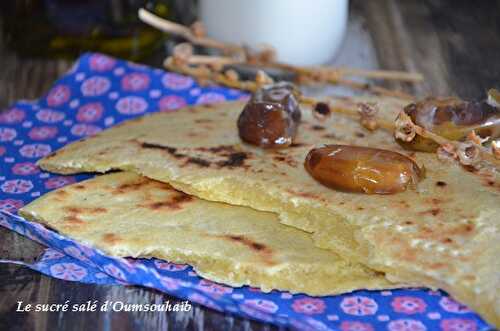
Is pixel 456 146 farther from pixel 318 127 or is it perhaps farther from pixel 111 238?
pixel 111 238

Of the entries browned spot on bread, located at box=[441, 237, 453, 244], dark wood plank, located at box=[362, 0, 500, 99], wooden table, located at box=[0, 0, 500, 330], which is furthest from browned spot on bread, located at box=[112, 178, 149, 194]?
dark wood plank, located at box=[362, 0, 500, 99]

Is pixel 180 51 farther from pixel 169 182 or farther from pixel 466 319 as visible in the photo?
pixel 466 319

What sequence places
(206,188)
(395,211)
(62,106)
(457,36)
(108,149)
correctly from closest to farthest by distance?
(395,211) → (206,188) → (108,149) → (62,106) → (457,36)

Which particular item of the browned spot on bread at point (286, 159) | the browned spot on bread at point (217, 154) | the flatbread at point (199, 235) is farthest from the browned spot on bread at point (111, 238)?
the browned spot on bread at point (286, 159)

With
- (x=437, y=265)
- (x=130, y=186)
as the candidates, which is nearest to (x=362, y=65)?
(x=130, y=186)

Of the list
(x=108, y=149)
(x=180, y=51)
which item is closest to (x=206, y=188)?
(x=108, y=149)
